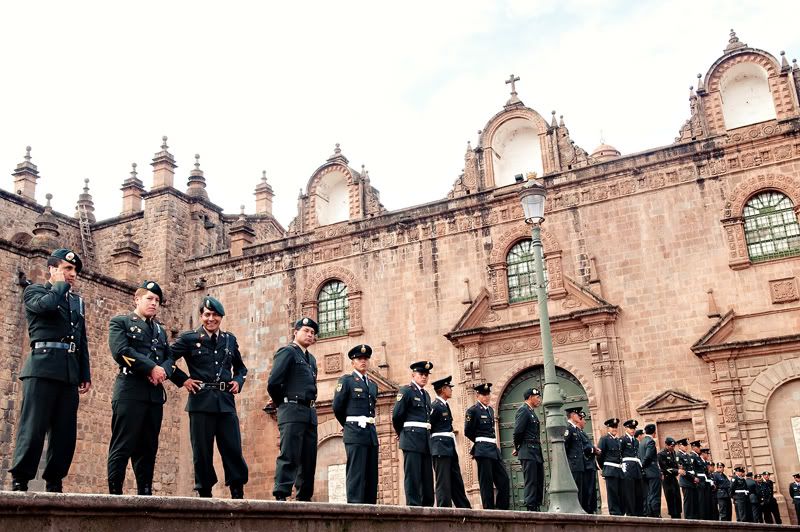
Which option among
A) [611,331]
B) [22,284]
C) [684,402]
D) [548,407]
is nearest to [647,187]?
[611,331]

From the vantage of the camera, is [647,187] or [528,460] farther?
[647,187]

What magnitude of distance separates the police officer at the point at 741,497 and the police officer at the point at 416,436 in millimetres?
8052

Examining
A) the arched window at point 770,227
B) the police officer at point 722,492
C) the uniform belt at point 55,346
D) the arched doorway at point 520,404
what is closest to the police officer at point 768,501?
the police officer at point 722,492

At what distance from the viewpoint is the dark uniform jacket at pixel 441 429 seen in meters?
9.32

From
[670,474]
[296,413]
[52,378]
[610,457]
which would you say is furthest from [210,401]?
[670,474]

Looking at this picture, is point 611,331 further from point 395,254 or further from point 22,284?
point 22,284

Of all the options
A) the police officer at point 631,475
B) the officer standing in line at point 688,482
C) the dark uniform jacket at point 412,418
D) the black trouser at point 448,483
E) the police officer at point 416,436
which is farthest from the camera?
the officer standing in line at point 688,482

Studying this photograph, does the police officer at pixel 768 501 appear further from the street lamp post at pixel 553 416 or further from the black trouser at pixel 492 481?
the black trouser at pixel 492 481

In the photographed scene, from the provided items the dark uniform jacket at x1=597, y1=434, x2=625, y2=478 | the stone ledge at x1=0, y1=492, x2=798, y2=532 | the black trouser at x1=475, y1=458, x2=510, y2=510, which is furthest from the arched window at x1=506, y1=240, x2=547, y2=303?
the stone ledge at x1=0, y1=492, x2=798, y2=532

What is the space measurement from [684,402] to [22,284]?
14.6 m

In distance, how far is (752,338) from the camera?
16109 millimetres

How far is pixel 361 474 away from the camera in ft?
26.2

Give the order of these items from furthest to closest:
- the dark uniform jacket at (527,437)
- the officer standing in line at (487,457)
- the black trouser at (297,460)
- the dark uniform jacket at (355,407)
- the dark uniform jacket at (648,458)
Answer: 1. the dark uniform jacket at (648,458)
2. the dark uniform jacket at (527,437)
3. the officer standing in line at (487,457)
4. the dark uniform jacket at (355,407)
5. the black trouser at (297,460)

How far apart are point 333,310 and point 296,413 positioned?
13472 millimetres
